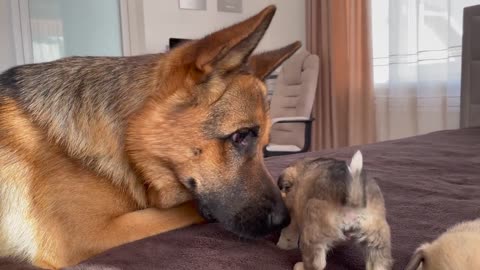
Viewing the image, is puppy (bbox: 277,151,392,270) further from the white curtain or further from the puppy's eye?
the white curtain

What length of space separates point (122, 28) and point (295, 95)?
69.9 inches

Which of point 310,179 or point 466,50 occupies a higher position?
point 466,50

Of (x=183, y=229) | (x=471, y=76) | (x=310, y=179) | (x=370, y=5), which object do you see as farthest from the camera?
(x=370, y=5)

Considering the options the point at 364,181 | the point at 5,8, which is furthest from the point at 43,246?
the point at 5,8

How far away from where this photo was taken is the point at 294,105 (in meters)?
3.85

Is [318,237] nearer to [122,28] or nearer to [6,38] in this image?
[122,28]

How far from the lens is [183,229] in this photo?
101 centimetres

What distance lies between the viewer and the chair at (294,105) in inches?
136

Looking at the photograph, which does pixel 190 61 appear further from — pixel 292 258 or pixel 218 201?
pixel 292 258

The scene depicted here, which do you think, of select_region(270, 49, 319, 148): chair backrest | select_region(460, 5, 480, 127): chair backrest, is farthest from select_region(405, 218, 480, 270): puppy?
select_region(270, 49, 319, 148): chair backrest

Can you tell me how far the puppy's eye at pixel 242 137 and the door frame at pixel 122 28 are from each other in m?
3.30

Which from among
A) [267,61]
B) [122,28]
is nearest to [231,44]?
[267,61]

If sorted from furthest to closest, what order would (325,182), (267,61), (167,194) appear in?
(267,61) < (167,194) < (325,182)

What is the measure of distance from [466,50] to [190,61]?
8.39 feet
